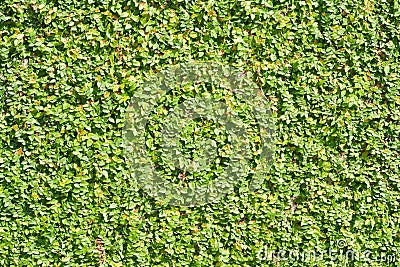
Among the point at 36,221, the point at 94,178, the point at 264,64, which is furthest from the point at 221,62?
the point at 36,221

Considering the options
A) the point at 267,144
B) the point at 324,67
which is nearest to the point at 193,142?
the point at 267,144

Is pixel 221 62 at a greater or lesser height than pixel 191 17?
lesser

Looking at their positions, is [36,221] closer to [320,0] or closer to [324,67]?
[324,67]

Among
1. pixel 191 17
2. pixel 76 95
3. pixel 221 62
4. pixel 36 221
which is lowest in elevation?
pixel 36 221

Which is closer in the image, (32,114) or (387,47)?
(32,114)

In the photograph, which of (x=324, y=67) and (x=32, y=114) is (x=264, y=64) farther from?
(x=32, y=114)

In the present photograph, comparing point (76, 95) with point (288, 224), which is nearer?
point (76, 95)
